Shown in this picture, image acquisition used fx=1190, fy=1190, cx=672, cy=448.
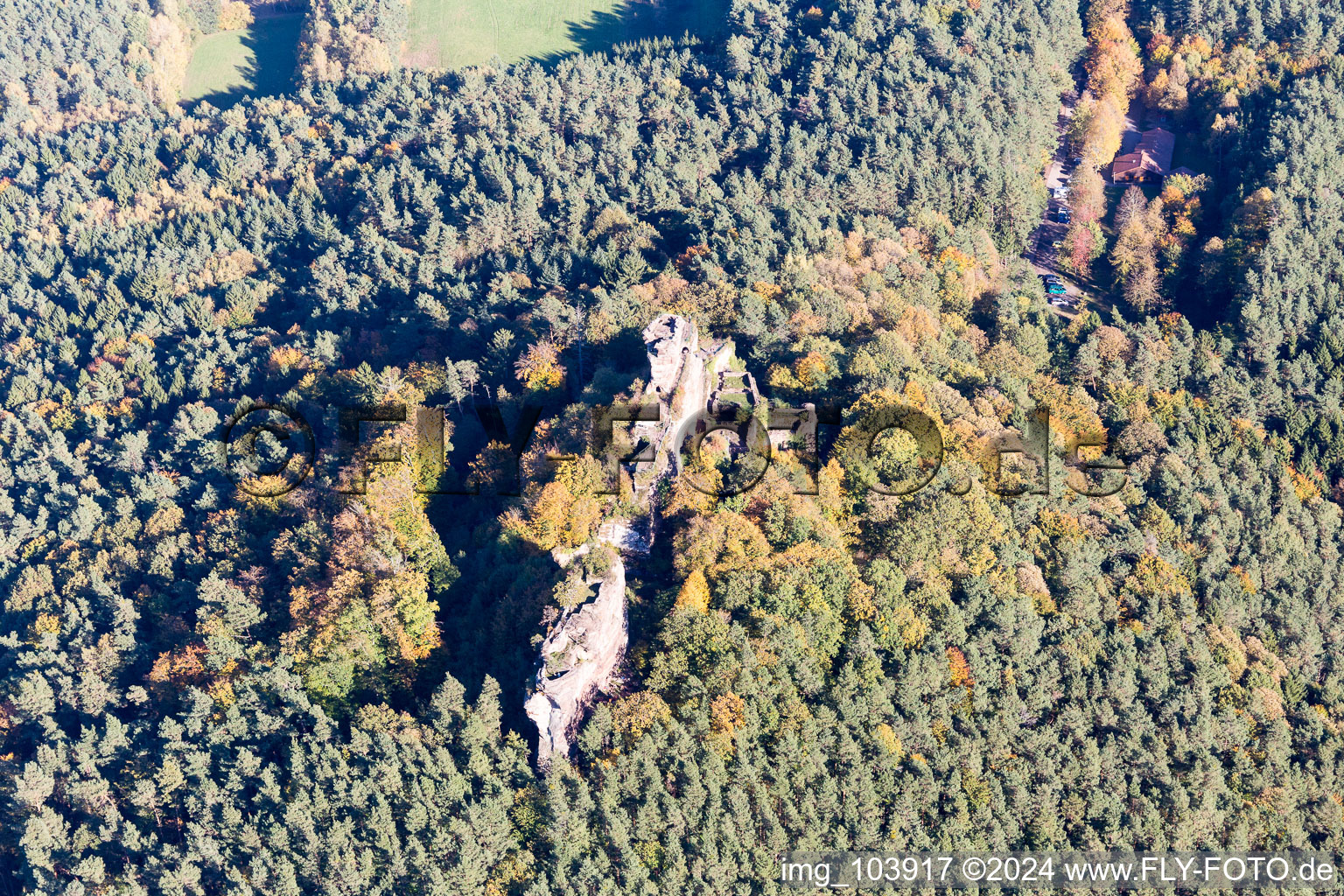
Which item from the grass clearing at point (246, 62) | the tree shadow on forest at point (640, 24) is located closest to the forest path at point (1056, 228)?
the tree shadow on forest at point (640, 24)

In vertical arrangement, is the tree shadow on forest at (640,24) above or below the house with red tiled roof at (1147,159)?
above

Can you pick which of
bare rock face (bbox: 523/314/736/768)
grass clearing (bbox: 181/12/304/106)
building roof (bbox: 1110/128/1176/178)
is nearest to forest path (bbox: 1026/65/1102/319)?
building roof (bbox: 1110/128/1176/178)

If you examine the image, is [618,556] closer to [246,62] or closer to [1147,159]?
[1147,159]

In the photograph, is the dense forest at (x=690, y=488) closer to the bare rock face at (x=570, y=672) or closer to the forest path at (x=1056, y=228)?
the bare rock face at (x=570, y=672)

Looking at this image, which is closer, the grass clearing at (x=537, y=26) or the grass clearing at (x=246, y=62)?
the grass clearing at (x=537, y=26)

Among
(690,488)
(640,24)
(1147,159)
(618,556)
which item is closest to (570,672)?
(618,556)

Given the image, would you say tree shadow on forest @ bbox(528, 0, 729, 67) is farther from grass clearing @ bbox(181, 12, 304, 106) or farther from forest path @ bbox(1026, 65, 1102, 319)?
forest path @ bbox(1026, 65, 1102, 319)
